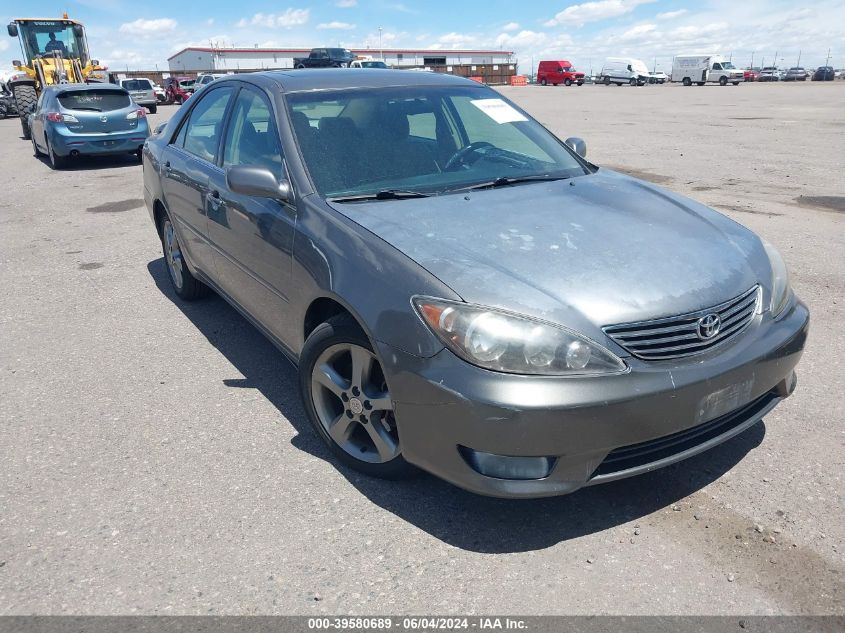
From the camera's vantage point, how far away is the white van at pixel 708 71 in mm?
53188

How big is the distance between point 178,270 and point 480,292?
3605 mm

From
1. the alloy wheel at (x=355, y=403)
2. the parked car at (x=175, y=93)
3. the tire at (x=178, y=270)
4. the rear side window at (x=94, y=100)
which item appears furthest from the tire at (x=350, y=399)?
the parked car at (x=175, y=93)

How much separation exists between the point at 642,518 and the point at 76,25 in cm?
2632

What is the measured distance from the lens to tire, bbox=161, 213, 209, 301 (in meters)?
5.27

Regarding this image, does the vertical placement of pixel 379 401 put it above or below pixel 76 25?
below

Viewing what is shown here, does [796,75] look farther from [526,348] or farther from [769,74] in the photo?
[526,348]

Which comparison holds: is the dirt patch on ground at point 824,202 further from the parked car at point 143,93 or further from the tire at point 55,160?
the parked car at point 143,93

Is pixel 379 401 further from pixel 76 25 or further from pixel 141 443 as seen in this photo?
pixel 76 25

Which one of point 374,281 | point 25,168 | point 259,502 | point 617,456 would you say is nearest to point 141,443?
point 259,502

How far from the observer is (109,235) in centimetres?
789

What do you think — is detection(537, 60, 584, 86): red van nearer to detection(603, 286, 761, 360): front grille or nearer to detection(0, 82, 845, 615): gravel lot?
detection(0, 82, 845, 615): gravel lot

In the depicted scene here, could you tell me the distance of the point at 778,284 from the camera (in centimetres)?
298

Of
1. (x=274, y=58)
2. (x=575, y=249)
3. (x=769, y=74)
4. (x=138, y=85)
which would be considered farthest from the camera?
(x=274, y=58)

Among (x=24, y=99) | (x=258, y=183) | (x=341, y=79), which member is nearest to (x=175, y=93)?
(x=24, y=99)
